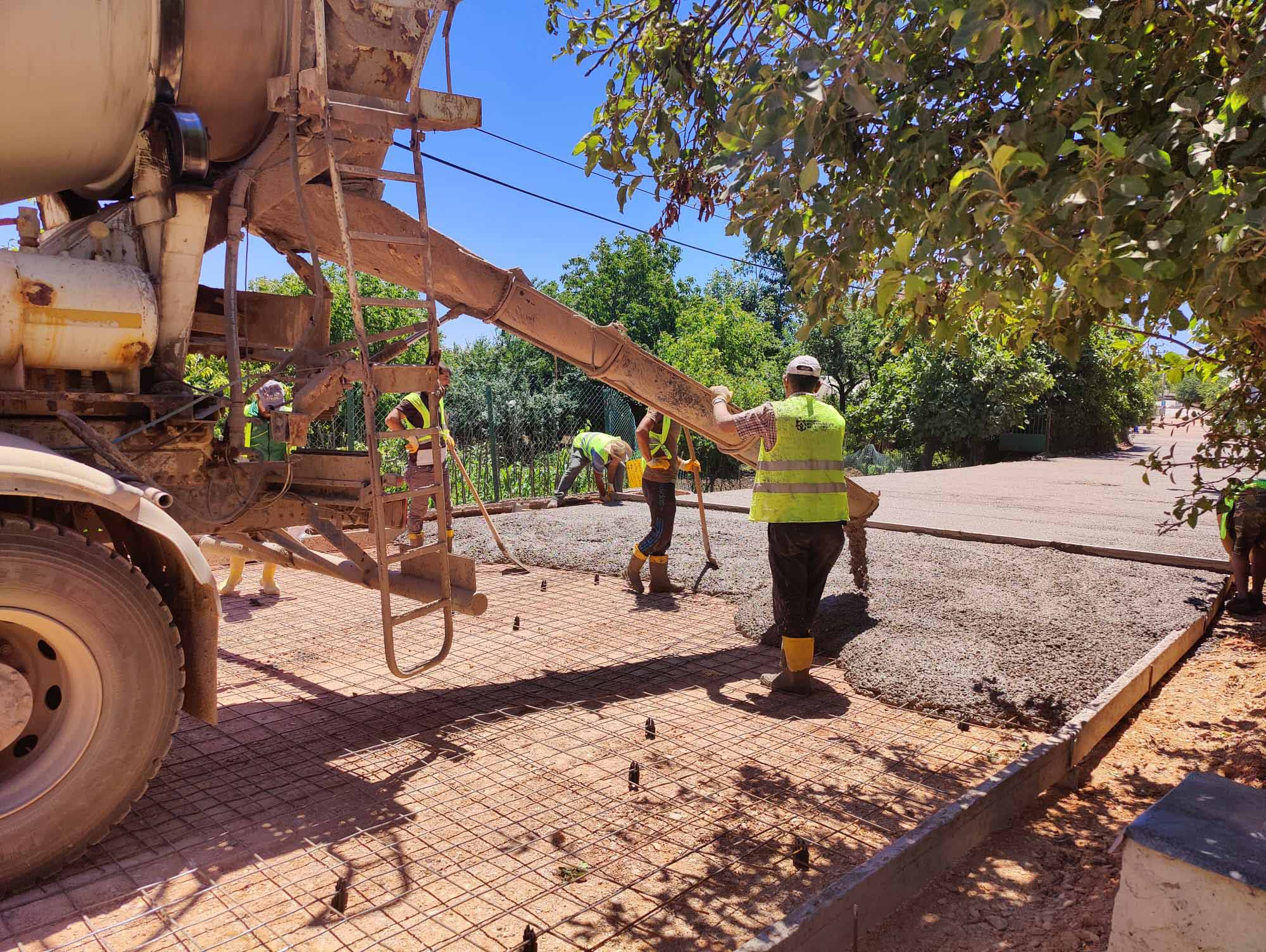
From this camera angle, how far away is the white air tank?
300cm

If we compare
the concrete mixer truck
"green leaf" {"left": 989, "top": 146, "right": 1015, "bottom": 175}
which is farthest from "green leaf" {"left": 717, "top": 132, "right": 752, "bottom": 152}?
the concrete mixer truck

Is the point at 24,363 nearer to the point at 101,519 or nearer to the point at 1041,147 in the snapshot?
the point at 101,519

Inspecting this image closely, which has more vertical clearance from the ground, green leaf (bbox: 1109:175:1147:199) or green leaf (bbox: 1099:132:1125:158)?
green leaf (bbox: 1099:132:1125:158)

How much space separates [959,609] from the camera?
6.09 meters

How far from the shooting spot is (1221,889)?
2080mm

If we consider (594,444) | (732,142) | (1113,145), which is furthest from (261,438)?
(1113,145)

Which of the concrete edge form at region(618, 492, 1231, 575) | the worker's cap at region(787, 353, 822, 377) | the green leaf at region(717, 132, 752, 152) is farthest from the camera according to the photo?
the concrete edge form at region(618, 492, 1231, 575)

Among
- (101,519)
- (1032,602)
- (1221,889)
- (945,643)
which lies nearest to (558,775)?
(101,519)

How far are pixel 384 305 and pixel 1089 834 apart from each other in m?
3.64

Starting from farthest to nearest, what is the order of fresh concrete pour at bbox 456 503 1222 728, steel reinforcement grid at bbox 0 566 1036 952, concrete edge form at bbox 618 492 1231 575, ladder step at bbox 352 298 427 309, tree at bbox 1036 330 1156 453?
tree at bbox 1036 330 1156 453, concrete edge form at bbox 618 492 1231 575, fresh concrete pour at bbox 456 503 1222 728, ladder step at bbox 352 298 427 309, steel reinforcement grid at bbox 0 566 1036 952

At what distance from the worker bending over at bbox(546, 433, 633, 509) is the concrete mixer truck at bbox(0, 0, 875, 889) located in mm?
6949

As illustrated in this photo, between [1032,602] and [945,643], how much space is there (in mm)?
1305

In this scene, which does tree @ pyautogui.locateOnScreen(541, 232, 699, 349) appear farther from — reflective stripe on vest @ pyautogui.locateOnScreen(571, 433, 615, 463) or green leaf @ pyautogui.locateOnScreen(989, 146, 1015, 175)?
green leaf @ pyautogui.locateOnScreen(989, 146, 1015, 175)

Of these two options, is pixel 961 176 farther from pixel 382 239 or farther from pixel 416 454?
pixel 416 454
